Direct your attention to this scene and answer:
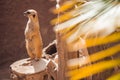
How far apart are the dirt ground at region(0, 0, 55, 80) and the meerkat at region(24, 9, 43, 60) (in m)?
3.56

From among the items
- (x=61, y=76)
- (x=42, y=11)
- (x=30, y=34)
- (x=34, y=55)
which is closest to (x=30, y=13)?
(x=30, y=34)

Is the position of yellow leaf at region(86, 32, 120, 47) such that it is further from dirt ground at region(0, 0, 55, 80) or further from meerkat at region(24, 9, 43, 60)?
dirt ground at region(0, 0, 55, 80)

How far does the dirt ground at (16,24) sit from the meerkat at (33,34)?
3.56m

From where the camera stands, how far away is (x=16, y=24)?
8.17 m

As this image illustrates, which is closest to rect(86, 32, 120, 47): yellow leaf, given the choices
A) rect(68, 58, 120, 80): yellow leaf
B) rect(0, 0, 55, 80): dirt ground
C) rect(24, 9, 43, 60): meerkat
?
rect(68, 58, 120, 80): yellow leaf

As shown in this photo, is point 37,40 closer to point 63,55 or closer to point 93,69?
point 63,55

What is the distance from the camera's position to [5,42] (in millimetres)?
8156

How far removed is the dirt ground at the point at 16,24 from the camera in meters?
8.13

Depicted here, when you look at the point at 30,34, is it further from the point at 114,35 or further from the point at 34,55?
the point at 114,35

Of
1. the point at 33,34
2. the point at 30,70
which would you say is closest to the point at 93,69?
the point at 30,70

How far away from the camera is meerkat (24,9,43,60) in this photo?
432 cm

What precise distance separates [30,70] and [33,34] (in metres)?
0.58

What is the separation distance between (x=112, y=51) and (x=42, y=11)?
8.00 m

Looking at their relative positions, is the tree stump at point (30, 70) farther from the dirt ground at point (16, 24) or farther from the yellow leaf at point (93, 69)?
the yellow leaf at point (93, 69)
